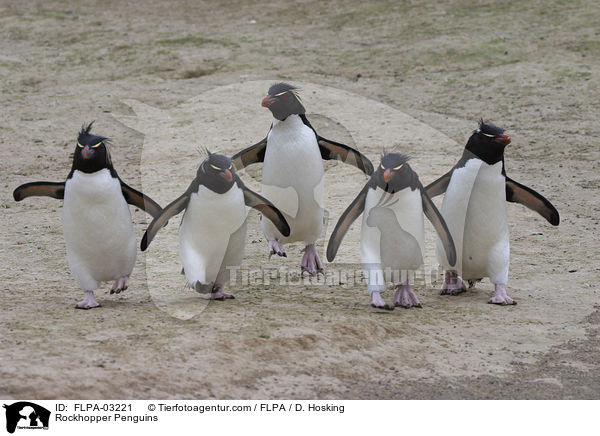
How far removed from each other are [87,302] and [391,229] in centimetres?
179

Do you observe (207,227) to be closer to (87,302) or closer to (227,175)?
(227,175)

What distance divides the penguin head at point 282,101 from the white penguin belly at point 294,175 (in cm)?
7

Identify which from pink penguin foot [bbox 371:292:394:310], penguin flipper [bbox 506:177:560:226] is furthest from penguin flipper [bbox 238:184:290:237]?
penguin flipper [bbox 506:177:560:226]

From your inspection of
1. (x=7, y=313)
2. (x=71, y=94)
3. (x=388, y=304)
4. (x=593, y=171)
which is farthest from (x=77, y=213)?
(x=71, y=94)

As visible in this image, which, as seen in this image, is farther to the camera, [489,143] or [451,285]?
[451,285]

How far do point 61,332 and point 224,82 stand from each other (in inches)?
298

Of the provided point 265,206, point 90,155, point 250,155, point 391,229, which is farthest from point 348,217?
point 90,155

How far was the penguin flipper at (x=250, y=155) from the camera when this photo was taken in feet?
19.3

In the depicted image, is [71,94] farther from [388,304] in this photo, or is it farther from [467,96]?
[388,304]

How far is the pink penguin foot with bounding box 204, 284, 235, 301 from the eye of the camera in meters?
5.05

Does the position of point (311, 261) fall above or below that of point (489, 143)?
below

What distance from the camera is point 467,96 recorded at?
34.9ft
